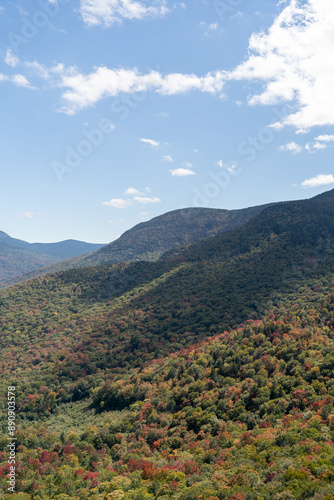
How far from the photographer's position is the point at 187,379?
78.2 m

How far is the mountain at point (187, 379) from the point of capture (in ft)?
132

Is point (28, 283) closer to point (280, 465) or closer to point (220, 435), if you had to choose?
point (220, 435)

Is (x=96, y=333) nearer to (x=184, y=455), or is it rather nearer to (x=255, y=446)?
(x=184, y=455)

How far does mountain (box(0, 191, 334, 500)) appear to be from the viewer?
132ft

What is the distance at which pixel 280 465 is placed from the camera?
34375 mm

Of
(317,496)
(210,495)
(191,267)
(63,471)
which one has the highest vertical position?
(191,267)

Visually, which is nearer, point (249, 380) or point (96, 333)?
point (249, 380)

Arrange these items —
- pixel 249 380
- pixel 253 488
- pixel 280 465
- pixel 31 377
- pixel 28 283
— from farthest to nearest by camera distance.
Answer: pixel 28 283 < pixel 31 377 < pixel 249 380 < pixel 280 465 < pixel 253 488

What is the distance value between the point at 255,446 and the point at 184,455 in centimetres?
1257

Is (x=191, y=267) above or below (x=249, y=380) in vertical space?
above

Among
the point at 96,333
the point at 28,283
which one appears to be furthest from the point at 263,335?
the point at 28,283

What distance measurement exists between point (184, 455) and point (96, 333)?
9326 centimetres

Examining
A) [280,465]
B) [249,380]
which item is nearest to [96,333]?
[249,380]

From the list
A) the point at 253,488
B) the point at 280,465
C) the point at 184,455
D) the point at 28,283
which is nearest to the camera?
the point at 253,488
